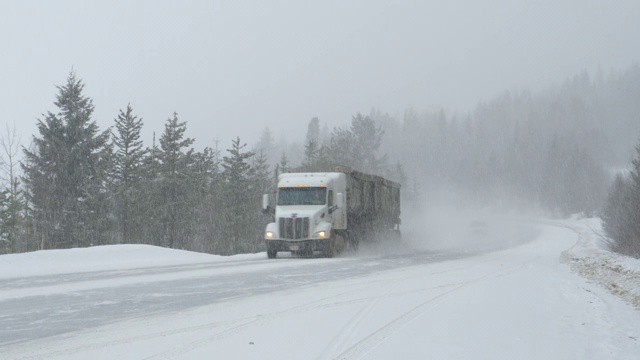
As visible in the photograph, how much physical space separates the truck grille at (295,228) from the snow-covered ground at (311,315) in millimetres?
7111

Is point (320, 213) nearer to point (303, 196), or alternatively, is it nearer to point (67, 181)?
point (303, 196)

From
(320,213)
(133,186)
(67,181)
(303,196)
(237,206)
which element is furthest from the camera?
(237,206)

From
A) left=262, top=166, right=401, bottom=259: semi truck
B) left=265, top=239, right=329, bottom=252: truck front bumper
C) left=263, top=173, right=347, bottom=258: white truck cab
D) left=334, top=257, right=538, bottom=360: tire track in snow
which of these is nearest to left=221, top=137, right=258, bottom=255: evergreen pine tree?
left=262, top=166, right=401, bottom=259: semi truck

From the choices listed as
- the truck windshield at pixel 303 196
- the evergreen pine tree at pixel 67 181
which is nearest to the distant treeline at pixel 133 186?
the evergreen pine tree at pixel 67 181

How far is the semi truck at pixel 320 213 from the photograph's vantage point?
22344 millimetres

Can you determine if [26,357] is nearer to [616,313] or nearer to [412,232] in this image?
[616,313]

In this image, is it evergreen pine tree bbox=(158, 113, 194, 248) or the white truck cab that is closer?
the white truck cab

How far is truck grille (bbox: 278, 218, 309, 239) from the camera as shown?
73.3ft

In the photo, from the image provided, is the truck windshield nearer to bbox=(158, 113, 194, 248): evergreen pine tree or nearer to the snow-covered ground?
the snow-covered ground

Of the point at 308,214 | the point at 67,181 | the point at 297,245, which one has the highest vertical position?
the point at 67,181

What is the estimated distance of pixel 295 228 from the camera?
22406 millimetres

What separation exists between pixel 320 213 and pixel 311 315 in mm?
14840

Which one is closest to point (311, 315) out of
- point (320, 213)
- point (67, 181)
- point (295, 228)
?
point (295, 228)

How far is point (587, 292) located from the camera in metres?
12.1
